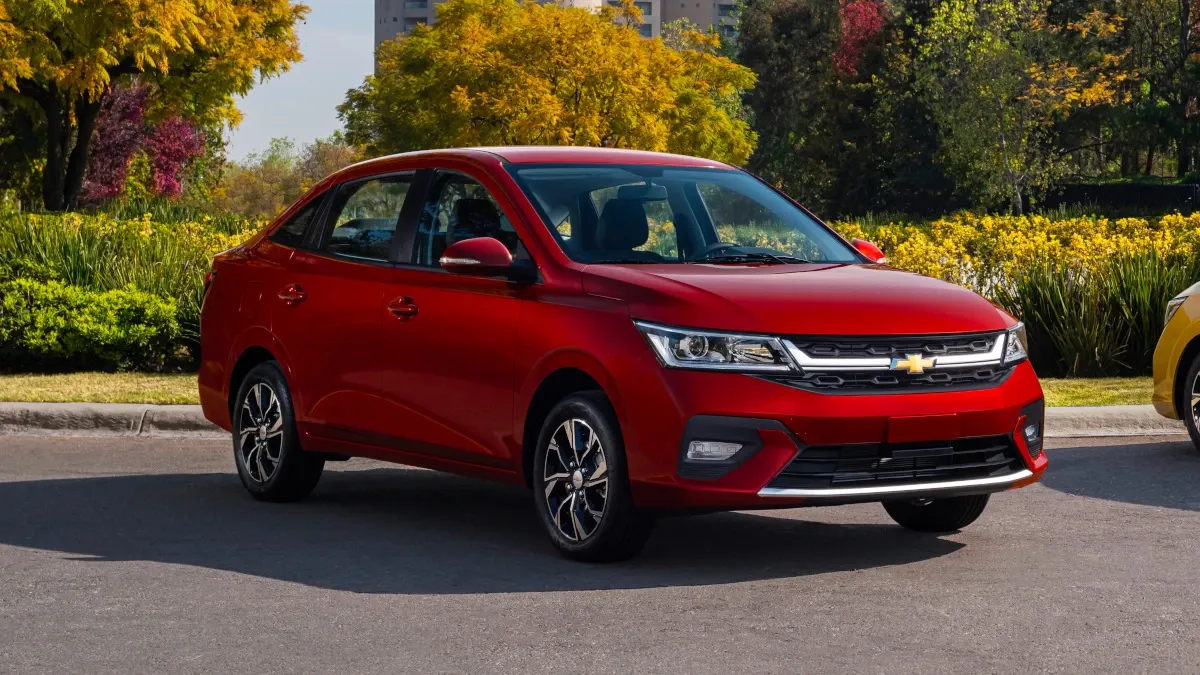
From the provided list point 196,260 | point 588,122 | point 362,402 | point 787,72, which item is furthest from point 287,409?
point 787,72

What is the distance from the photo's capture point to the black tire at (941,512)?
8.25 meters

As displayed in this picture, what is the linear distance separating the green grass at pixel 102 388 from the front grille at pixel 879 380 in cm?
706

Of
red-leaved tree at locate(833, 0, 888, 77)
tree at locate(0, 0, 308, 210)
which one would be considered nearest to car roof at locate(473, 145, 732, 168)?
tree at locate(0, 0, 308, 210)

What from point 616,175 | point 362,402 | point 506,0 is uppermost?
point 506,0

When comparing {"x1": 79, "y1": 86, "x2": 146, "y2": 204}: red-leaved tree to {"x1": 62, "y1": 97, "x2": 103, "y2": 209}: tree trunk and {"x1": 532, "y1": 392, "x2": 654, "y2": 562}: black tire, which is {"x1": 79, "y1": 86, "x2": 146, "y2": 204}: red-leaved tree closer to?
{"x1": 62, "y1": 97, "x2": 103, "y2": 209}: tree trunk

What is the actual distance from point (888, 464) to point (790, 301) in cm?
75

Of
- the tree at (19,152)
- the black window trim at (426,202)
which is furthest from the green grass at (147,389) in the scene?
the tree at (19,152)

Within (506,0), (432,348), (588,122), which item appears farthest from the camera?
(506,0)

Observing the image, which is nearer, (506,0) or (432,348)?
(432,348)

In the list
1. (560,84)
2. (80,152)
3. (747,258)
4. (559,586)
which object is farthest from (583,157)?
(80,152)

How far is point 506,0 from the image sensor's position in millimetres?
55438

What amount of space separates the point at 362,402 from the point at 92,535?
1397mm

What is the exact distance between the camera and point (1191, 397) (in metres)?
10.9

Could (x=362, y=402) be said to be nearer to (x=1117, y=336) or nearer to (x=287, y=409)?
(x=287, y=409)
